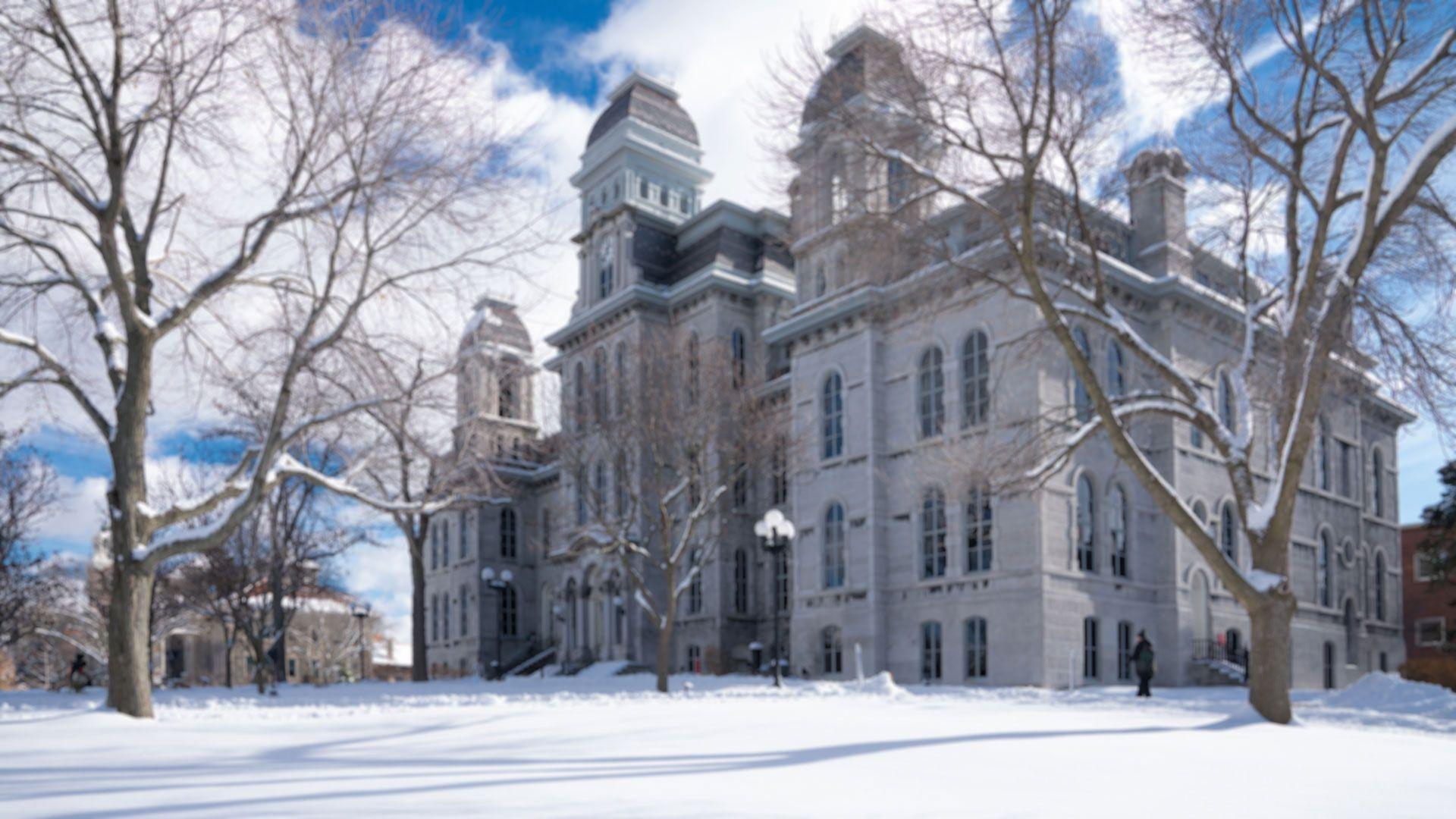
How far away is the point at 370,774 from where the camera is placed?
21.1 feet

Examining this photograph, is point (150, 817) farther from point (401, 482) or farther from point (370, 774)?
point (401, 482)

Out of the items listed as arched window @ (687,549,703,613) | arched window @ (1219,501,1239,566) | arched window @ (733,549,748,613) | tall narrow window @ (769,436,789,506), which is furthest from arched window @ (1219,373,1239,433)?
arched window @ (687,549,703,613)

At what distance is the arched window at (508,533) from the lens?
5012 centimetres

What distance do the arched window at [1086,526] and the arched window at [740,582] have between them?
45.4 feet

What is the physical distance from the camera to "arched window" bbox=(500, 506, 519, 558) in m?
50.1

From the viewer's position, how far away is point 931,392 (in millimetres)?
29594

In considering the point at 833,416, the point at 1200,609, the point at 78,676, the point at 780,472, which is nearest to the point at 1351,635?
the point at 1200,609

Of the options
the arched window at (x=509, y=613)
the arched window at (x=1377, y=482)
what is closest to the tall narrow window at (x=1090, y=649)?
the arched window at (x=1377, y=482)

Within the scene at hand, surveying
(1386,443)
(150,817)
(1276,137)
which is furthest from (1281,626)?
(1386,443)

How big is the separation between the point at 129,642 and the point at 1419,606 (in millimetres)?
52607

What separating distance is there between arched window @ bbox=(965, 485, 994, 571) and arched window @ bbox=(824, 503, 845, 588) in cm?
421

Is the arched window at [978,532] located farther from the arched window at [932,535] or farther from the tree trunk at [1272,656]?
the tree trunk at [1272,656]

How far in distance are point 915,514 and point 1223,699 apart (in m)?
11.2

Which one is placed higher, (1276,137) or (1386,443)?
(1276,137)
